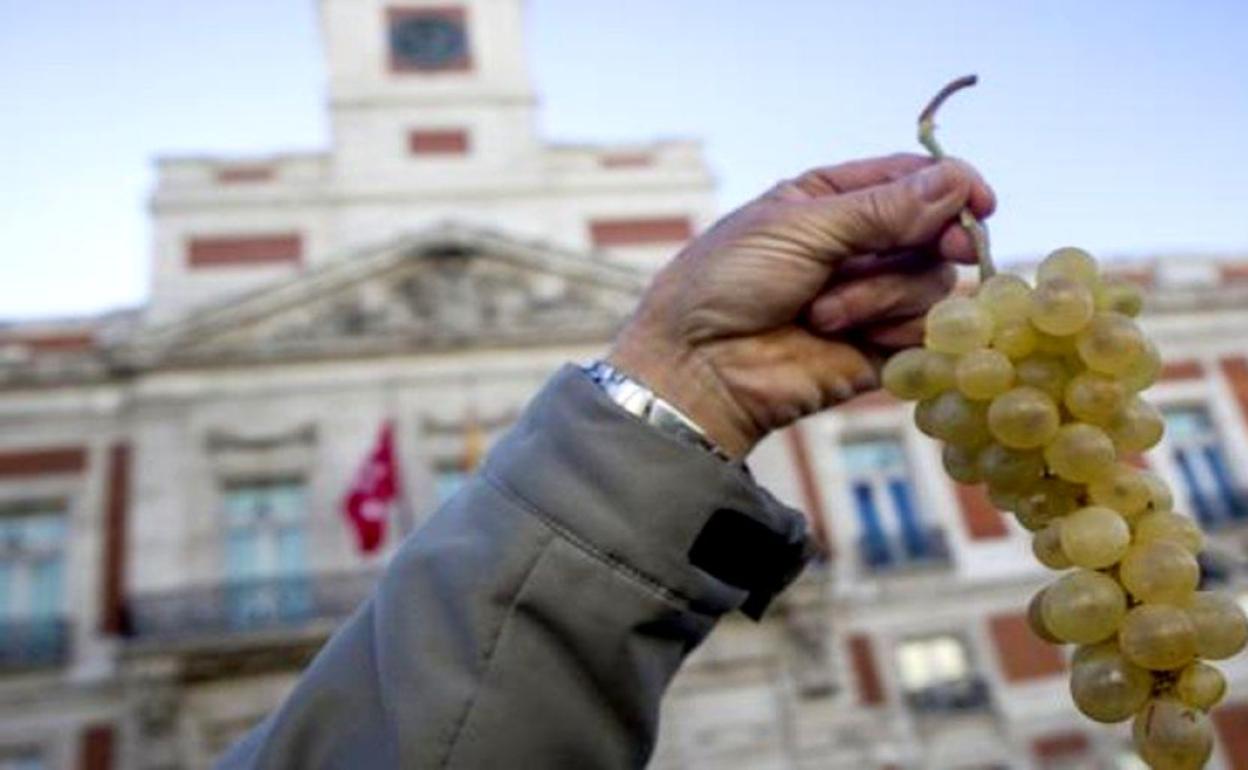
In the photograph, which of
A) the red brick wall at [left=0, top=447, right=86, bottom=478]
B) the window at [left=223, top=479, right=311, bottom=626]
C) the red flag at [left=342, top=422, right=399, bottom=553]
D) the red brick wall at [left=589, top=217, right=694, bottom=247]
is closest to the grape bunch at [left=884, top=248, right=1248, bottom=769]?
the red flag at [left=342, top=422, right=399, bottom=553]

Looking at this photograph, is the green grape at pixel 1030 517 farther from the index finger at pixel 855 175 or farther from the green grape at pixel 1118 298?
the index finger at pixel 855 175

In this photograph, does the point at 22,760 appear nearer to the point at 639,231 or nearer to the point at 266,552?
the point at 266,552

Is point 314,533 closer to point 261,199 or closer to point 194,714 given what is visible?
point 194,714

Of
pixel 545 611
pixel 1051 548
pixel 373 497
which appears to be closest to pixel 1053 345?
pixel 1051 548

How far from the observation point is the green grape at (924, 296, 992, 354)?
4.90 feet

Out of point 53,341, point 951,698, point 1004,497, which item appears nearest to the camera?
point 1004,497

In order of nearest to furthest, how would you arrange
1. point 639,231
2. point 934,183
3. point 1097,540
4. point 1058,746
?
point 1097,540, point 934,183, point 1058,746, point 639,231

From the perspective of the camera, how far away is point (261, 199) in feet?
52.3

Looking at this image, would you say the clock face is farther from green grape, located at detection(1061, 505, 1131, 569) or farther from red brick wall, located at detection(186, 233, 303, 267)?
green grape, located at detection(1061, 505, 1131, 569)

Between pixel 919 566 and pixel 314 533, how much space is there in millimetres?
7961

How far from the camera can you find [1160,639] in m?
1.26

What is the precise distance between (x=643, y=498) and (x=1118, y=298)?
32.3 inches

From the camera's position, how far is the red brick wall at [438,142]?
673 inches

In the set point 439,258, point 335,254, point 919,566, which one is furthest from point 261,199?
point 919,566
